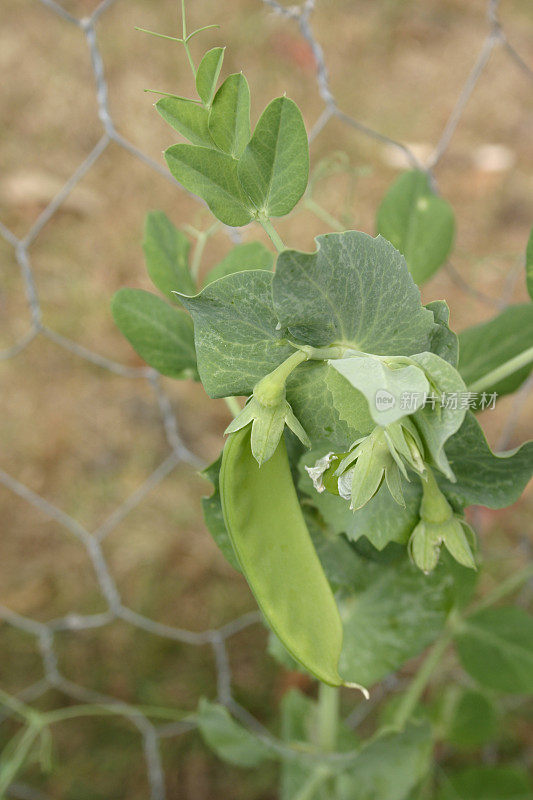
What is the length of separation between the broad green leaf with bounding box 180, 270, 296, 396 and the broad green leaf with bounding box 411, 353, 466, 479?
0.07 meters

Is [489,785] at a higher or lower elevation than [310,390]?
lower

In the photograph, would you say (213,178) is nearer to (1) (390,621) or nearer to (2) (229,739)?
(1) (390,621)

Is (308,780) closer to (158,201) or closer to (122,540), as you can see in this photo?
(122,540)

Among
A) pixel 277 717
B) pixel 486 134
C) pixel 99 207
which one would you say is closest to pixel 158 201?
pixel 99 207

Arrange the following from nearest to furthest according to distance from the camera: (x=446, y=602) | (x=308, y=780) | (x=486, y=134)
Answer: (x=446, y=602), (x=308, y=780), (x=486, y=134)

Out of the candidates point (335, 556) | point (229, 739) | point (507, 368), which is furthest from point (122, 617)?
point (507, 368)

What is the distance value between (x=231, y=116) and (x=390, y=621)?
1.01 feet

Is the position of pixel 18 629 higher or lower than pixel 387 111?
lower

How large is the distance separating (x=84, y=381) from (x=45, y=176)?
0.32 m

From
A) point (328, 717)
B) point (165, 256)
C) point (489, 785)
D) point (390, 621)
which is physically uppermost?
point (165, 256)

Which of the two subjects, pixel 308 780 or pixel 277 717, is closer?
pixel 308 780

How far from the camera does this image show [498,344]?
1.45 ft

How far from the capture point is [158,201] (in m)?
1.07

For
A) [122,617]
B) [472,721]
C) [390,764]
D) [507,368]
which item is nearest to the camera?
[507,368]
